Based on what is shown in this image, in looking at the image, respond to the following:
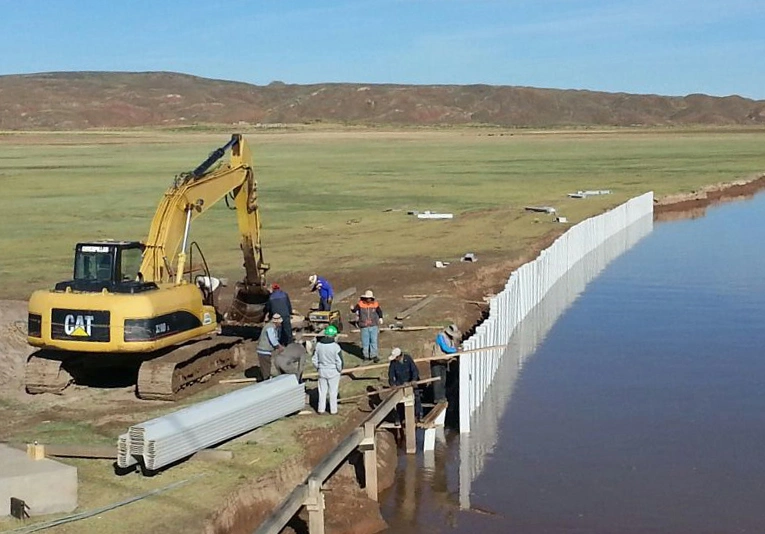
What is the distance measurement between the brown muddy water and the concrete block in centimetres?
431

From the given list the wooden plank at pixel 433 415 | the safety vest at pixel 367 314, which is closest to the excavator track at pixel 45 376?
the safety vest at pixel 367 314

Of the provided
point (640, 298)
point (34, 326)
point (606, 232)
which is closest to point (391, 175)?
point (606, 232)

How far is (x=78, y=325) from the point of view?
16.8m

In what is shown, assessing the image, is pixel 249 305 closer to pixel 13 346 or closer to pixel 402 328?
pixel 402 328

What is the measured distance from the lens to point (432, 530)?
14.6 meters

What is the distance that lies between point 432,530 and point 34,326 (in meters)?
6.96

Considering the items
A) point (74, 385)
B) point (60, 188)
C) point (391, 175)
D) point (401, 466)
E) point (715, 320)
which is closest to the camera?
point (401, 466)

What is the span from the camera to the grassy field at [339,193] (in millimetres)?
36094

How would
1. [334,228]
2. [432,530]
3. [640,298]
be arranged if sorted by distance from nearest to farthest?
[432,530], [640,298], [334,228]

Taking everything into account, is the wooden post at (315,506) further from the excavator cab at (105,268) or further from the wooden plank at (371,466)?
the excavator cab at (105,268)

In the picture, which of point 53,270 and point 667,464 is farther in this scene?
point 53,270

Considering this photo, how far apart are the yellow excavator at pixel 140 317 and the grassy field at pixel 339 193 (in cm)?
961

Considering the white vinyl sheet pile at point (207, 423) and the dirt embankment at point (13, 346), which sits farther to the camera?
the dirt embankment at point (13, 346)

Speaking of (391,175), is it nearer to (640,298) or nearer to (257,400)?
(640,298)
